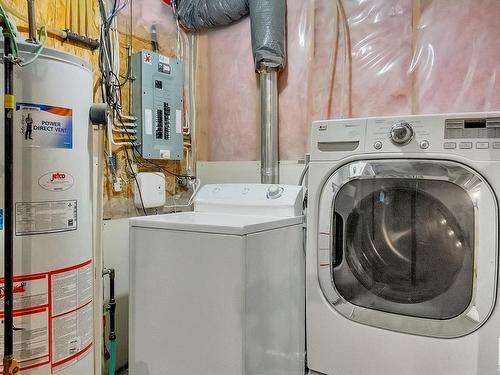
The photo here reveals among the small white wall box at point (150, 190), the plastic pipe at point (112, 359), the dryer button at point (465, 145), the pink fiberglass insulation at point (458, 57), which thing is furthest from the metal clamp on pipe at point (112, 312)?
the pink fiberglass insulation at point (458, 57)

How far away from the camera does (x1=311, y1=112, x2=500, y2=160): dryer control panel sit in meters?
1.43

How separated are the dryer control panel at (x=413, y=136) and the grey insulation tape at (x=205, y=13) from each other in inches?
46.7

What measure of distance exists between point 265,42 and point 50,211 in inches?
62.2

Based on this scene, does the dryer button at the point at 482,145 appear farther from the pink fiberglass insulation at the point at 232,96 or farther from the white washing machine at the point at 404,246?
the pink fiberglass insulation at the point at 232,96

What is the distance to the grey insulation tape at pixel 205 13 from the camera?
2484 millimetres

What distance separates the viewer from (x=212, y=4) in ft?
8.25

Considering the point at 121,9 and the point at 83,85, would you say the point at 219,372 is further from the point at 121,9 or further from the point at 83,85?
the point at 121,9

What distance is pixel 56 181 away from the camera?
114 cm

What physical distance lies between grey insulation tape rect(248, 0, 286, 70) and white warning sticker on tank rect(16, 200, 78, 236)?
149 centimetres

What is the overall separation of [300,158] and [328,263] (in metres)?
0.84

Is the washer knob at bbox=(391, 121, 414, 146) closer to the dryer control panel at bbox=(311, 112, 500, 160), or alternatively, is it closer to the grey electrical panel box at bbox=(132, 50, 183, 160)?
the dryer control panel at bbox=(311, 112, 500, 160)

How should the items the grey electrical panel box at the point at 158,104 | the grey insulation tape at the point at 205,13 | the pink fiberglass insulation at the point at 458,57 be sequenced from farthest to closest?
1. the grey insulation tape at the point at 205,13
2. the grey electrical panel box at the point at 158,104
3. the pink fiberglass insulation at the point at 458,57

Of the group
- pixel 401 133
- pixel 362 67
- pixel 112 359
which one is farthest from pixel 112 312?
pixel 362 67

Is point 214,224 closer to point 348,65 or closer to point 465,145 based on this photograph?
point 465,145
